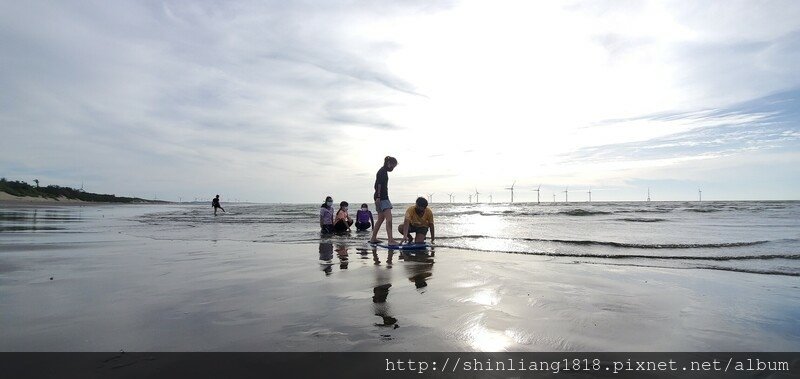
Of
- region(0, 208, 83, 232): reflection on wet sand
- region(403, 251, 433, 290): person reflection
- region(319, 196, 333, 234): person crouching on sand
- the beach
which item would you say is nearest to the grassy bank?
region(0, 208, 83, 232): reflection on wet sand

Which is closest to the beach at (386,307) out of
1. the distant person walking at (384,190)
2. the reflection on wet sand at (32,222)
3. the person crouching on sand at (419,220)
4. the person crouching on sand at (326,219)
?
the distant person walking at (384,190)

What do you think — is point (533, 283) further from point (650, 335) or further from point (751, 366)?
point (751, 366)

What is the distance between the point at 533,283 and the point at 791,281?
401 centimetres

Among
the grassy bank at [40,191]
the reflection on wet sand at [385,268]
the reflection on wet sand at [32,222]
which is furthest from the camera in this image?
the grassy bank at [40,191]

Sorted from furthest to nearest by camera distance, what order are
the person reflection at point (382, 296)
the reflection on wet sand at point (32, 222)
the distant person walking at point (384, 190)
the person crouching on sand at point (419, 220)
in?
the reflection on wet sand at point (32, 222), the person crouching on sand at point (419, 220), the distant person walking at point (384, 190), the person reflection at point (382, 296)

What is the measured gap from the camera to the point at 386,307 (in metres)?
4.11

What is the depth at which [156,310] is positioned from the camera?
391 cm

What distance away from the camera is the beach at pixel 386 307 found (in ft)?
10.1

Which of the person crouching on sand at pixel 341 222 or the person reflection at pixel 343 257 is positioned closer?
the person reflection at pixel 343 257

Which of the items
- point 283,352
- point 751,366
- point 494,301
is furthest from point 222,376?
point 751,366

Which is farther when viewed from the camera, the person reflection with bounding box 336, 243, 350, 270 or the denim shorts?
the denim shorts

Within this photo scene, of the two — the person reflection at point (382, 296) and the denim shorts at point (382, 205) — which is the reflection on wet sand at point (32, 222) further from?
the person reflection at point (382, 296)

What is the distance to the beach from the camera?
309 centimetres

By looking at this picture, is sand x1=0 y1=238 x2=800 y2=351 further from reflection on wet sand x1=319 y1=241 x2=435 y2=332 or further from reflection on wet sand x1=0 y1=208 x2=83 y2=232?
reflection on wet sand x1=0 y1=208 x2=83 y2=232
